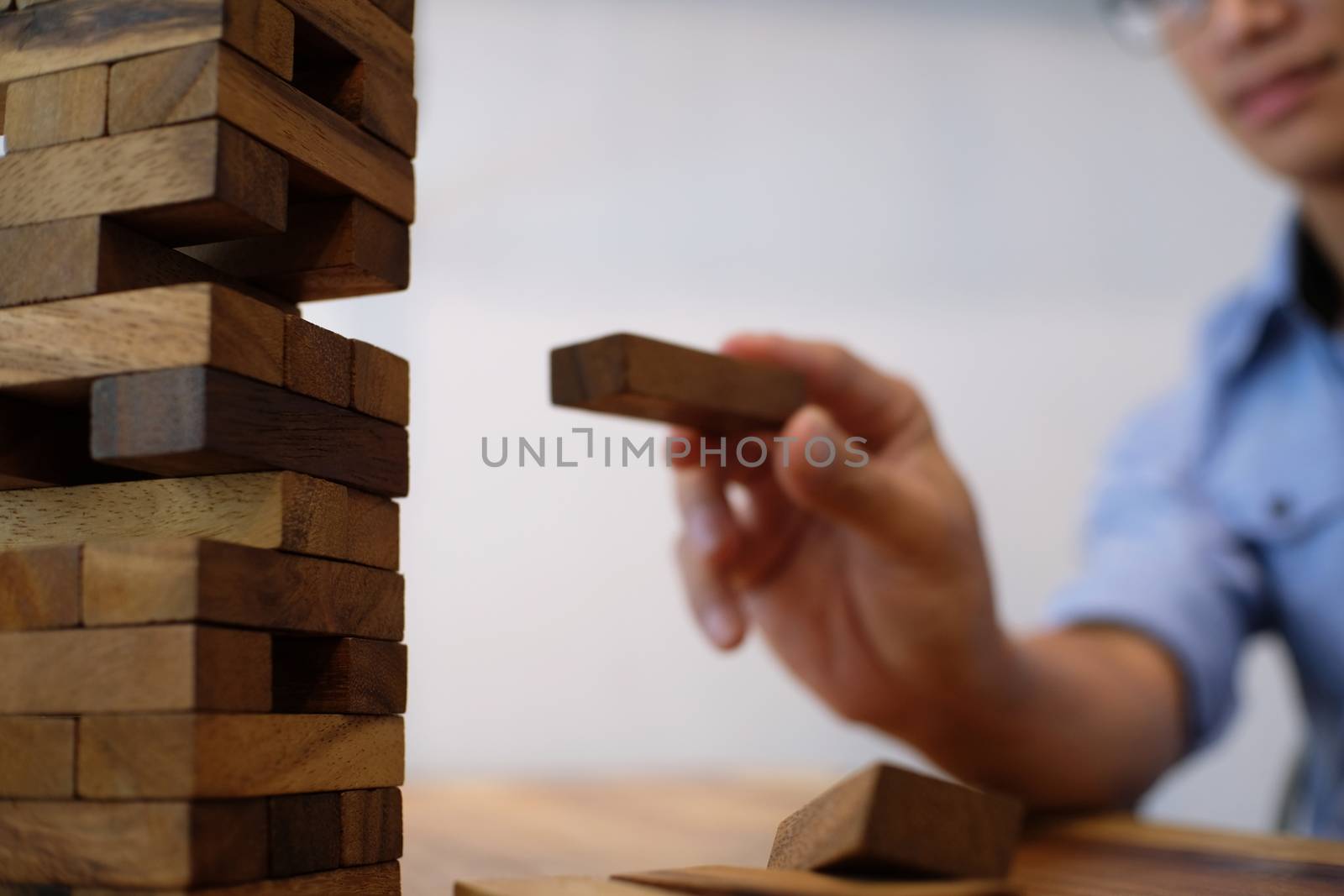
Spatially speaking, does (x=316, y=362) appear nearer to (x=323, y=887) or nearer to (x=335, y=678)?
(x=335, y=678)

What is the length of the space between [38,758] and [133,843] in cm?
7

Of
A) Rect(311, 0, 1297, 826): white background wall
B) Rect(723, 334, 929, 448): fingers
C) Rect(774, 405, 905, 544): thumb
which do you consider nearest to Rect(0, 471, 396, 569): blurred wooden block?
Rect(774, 405, 905, 544): thumb

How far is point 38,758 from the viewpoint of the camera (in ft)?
1.77

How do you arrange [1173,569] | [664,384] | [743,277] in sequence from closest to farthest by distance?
[664,384] → [1173,569] → [743,277]

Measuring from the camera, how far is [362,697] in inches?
24.6

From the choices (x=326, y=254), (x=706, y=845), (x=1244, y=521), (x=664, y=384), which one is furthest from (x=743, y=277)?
(x=326, y=254)

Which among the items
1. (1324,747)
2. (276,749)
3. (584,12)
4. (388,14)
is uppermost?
(584,12)

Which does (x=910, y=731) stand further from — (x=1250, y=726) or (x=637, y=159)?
(x=1250, y=726)

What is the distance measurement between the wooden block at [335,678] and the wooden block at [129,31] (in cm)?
31

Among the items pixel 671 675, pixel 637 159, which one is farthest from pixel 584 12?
pixel 671 675

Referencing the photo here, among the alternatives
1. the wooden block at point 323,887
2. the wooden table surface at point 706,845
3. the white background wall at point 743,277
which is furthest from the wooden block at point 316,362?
the white background wall at point 743,277

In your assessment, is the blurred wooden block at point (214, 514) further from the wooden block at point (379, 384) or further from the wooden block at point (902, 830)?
the wooden block at point (902, 830)

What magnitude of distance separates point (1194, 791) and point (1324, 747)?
6.06ft

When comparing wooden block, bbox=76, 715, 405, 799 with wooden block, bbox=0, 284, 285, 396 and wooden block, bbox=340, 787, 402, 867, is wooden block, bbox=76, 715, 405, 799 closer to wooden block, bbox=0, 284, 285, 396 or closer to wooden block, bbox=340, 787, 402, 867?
wooden block, bbox=340, 787, 402, 867
